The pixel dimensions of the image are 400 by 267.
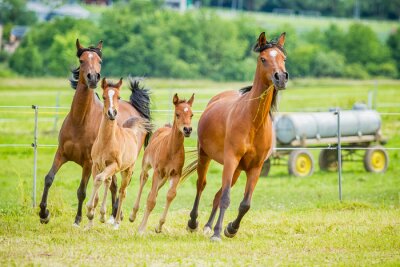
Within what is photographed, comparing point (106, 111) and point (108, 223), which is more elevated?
point (106, 111)

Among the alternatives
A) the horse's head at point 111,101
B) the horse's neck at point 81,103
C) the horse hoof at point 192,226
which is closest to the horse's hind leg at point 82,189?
the horse's neck at point 81,103

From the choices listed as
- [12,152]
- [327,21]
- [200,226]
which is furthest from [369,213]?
[327,21]

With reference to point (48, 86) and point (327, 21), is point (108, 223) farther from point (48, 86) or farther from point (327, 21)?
point (327, 21)

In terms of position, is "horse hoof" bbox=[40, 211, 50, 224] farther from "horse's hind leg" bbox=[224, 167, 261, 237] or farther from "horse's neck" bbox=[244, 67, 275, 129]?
"horse's neck" bbox=[244, 67, 275, 129]

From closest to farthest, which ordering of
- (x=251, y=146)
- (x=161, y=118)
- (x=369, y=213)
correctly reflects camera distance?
1. (x=251, y=146)
2. (x=369, y=213)
3. (x=161, y=118)

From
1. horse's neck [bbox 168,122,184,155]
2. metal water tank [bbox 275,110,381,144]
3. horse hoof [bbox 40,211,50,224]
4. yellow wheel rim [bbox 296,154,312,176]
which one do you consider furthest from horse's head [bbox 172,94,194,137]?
metal water tank [bbox 275,110,381,144]

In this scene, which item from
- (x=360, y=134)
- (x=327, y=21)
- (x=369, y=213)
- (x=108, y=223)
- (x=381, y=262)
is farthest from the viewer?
(x=327, y=21)

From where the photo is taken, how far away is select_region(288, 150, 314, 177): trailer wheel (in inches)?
880

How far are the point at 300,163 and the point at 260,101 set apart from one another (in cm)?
1099

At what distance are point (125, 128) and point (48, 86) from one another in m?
39.2

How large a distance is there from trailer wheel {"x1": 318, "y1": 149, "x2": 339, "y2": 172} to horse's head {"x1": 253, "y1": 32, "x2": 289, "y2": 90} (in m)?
12.2

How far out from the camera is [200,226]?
1330 cm

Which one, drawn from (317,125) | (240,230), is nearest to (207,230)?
(240,230)

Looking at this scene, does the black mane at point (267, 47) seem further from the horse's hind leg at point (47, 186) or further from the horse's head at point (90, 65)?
the horse's hind leg at point (47, 186)
